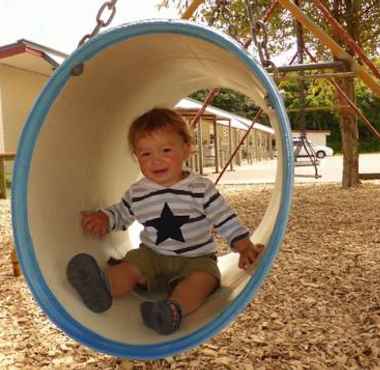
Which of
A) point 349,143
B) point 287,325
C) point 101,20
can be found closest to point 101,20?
point 101,20

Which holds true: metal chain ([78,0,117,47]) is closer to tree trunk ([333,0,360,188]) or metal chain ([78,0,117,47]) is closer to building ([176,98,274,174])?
tree trunk ([333,0,360,188])

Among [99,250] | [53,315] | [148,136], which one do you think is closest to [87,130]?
[148,136]

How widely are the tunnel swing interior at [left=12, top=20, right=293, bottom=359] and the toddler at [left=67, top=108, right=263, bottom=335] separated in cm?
7

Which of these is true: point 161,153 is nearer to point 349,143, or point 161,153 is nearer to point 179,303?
point 179,303

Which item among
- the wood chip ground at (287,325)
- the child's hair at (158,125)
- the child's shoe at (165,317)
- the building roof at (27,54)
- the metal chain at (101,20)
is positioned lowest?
the wood chip ground at (287,325)

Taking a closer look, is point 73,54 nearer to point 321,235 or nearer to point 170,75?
point 170,75

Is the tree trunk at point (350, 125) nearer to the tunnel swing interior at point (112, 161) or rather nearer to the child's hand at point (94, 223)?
the tunnel swing interior at point (112, 161)

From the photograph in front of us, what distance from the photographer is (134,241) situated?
226cm

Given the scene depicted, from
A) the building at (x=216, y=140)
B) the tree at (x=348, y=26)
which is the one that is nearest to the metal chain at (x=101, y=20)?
the tree at (x=348, y=26)

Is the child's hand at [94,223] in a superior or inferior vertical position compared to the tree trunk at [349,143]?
inferior

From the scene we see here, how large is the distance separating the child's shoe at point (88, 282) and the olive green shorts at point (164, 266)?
0.83ft

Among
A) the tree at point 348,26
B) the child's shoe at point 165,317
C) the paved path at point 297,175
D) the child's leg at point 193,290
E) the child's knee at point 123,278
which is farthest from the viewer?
the paved path at point 297,175

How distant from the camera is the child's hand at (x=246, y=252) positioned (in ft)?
5.24

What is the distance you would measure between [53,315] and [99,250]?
0.59 m
